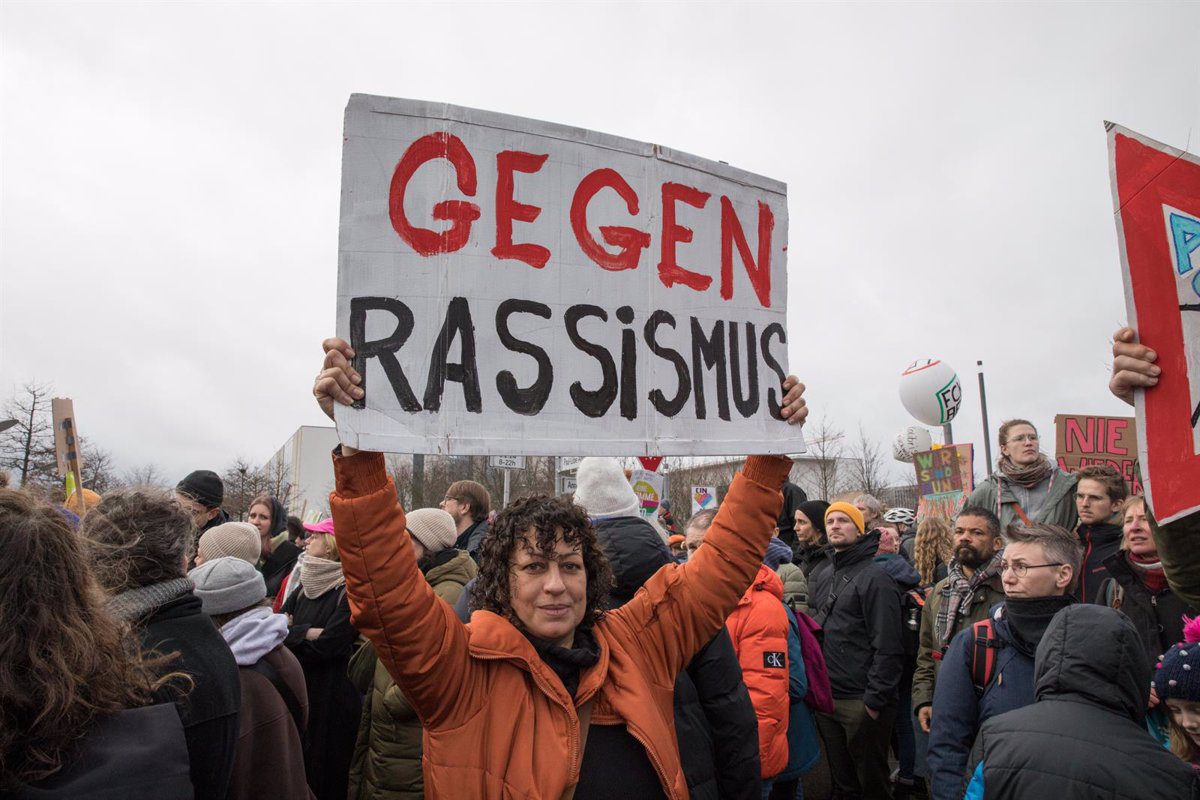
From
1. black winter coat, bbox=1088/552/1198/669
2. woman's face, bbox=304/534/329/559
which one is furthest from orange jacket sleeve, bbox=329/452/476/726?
black winter coat, bbox=1088/552/1198/669

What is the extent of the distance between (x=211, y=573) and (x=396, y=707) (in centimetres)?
102

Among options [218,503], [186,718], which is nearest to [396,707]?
[186,718]

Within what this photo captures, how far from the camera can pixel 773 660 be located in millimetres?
3820

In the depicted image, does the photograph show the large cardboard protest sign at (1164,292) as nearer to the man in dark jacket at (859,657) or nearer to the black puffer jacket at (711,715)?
the black puffer jacket at (711,715)

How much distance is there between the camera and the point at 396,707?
11.2ft

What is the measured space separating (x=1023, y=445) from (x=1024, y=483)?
0.90ft

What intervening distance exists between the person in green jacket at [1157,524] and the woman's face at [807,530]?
4.14 metres

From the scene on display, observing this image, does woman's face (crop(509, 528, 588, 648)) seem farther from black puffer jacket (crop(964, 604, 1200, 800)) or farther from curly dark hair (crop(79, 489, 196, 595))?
black puffer jacket (crop(964, 604, 1200, 800))

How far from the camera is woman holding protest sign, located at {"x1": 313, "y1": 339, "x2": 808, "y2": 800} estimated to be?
200 centimetres

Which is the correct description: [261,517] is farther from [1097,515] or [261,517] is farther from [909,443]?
[909,443]

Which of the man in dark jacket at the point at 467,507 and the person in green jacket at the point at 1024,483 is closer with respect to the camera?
the man in dark jacket at the point at 467,507

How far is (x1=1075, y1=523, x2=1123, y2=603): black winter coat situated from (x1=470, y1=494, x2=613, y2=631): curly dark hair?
130 inches

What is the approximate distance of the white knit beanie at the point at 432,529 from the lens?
418cm

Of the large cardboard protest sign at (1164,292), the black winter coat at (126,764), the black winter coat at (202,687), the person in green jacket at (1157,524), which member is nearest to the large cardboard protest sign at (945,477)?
the person in green jacket at (1157,524)
